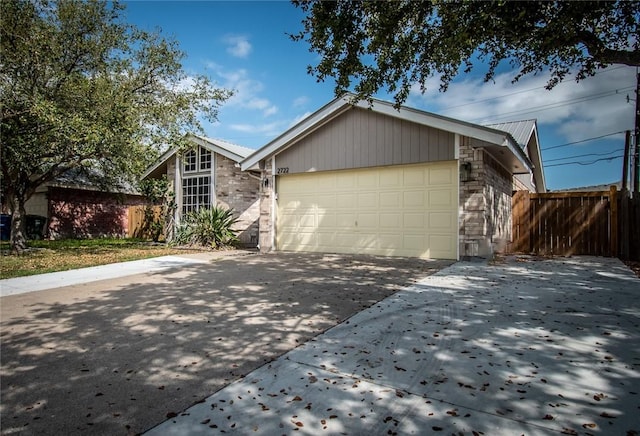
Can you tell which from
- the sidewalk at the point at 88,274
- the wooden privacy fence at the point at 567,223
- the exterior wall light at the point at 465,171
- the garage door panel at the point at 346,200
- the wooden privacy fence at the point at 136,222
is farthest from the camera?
the wooden privacy fence at the point at 136,222

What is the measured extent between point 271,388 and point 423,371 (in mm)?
1160

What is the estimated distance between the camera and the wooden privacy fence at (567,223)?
9641mm

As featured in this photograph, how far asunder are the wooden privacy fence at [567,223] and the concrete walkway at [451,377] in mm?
6359

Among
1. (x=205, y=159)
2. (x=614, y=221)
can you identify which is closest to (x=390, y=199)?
(x=614, y=221)

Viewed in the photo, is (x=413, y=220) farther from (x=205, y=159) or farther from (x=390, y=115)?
(x=205, y=159)

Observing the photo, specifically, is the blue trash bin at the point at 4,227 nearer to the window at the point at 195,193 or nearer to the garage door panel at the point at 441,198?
the window at the point at 195,193

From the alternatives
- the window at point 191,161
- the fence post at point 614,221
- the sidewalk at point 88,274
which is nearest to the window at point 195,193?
the window at point 191,161

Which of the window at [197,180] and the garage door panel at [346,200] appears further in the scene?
the window at [197,180]

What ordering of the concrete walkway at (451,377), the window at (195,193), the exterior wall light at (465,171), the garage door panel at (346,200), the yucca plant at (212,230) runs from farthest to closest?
the window at (195,193)
the yucca plant at (212,230)
the garage door panel at (346,200)
the exterior wall light at (465,171)
the concrete walkway at (451,377)

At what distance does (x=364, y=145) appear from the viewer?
9.84 metres

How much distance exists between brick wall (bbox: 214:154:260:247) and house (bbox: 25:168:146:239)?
5.93m

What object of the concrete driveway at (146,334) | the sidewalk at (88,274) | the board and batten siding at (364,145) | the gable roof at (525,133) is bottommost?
A: the concrete driveway at (146,334)

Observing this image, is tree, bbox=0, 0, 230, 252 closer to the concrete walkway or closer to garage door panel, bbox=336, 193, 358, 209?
garage door panel, bbox=336, 193, 358, 209

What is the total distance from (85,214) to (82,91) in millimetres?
11816
